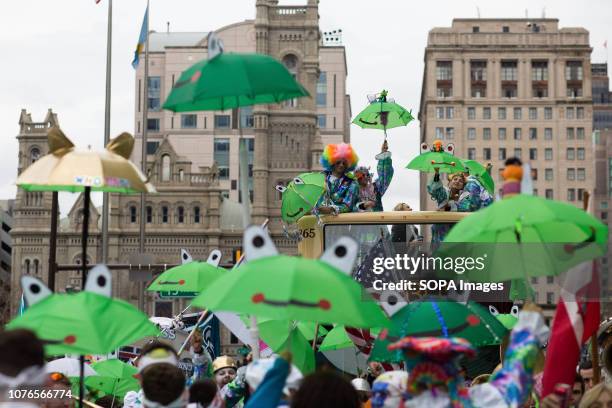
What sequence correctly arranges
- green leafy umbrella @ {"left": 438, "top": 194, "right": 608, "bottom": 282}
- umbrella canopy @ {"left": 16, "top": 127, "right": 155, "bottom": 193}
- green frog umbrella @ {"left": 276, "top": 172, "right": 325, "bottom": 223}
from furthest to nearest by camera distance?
green frog umbrella @ {"left": 276, "top": 172, "right": 325, "bottom": 223} → umbrella canopy @ {"left": 16, "top": 127, "right": 155, "bottom": 193} → green leafy umbrella @ {"left": 438, "top": 194, "right": 608, "bottom": 282}

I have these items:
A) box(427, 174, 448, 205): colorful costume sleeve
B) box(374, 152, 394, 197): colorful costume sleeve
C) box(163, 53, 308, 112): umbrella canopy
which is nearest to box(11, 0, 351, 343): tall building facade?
box(374, 152, 394, 197): colorful costume sleeve

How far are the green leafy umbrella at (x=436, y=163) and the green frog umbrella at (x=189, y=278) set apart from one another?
110 inches

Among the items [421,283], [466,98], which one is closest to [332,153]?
[421,283]

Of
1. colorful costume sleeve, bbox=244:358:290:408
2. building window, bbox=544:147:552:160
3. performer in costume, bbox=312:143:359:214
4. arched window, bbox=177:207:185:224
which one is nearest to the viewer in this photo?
colorful costume sleeve, bbox=244:358:290:408

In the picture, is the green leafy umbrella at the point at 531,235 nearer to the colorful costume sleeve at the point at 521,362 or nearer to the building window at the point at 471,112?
the colorful costume sleeve at the point at 521,362

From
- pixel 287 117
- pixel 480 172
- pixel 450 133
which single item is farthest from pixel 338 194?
pixel 450 133

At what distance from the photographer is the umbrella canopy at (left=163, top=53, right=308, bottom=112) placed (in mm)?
7770

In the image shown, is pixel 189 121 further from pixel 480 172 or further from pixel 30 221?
pixel 480 172

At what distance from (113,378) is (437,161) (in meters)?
4.94

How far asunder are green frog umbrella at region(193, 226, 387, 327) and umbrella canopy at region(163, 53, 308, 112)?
1.35 metres

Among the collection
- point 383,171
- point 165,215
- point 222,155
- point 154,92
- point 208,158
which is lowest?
point 383,171

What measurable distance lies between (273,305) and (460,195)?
331 inches

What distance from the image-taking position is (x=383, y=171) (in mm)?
14891

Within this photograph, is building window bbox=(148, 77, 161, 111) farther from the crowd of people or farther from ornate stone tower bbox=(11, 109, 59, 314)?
the crowd of people
